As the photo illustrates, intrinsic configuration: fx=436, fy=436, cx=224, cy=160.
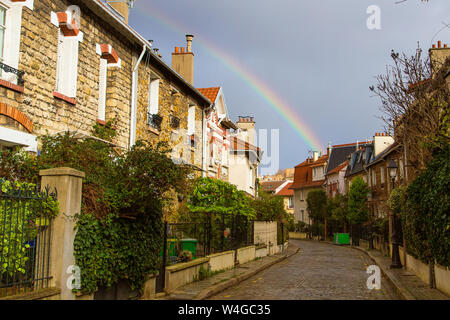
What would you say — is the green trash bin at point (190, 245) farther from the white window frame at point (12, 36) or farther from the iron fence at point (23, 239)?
the white window frame at point (12, 36)

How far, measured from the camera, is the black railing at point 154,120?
562 inches

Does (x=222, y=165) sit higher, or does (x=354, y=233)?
(x=222, y=165)

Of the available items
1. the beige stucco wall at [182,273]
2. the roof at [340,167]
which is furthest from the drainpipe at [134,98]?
the roof at [340,167]

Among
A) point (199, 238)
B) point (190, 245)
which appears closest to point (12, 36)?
point (190, 245)

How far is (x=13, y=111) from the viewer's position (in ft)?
26.8

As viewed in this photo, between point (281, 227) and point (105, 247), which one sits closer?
point (105, 247)

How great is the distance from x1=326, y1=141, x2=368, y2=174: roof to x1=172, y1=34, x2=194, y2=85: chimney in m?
33.6

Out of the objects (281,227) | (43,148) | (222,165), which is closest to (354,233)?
(281,227)

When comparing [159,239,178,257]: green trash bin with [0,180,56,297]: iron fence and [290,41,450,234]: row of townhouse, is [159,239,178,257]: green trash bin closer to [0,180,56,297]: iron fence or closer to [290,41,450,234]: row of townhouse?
[0,180,56,297]: iron fence

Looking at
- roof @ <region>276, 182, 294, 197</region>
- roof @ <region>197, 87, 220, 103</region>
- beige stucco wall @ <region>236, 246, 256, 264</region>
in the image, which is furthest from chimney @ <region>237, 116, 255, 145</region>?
roof @ <region>276, 182, 294, 197</region>

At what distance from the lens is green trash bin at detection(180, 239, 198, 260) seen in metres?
11.3
